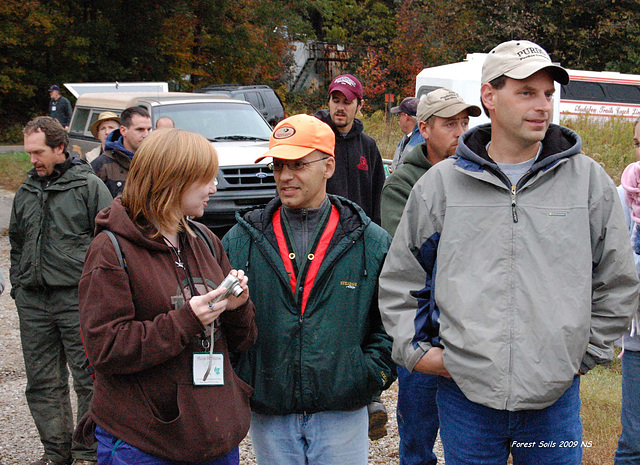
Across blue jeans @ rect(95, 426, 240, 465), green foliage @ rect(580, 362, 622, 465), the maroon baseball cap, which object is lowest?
green foliage @ rect(580, 362, 622, 465)

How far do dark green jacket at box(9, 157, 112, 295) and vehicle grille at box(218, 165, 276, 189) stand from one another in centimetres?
526

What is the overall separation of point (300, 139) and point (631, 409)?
217cm

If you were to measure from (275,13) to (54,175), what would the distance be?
1384 inches

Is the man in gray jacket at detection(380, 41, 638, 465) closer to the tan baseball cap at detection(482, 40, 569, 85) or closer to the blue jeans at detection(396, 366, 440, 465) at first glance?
the tan baseball cap at detection(482, 40, 569, 85)

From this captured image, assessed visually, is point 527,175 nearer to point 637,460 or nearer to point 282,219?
point 282,219

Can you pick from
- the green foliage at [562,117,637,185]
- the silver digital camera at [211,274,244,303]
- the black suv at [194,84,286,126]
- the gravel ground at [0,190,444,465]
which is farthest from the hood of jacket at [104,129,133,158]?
the black suv at [194,84,286,126]

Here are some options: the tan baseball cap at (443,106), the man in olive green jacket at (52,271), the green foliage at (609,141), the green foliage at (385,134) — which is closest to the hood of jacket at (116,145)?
the man in olive green jacket at (52,271)

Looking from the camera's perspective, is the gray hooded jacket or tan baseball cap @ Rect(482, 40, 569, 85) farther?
tan baseball cap @ Rect(482, 40, 569, 85)

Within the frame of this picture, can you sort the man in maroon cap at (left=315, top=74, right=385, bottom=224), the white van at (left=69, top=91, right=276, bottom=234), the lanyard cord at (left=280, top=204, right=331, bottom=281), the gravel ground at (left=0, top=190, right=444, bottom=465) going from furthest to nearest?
the white van at (left=69, top=91, right=276, bottom=234) < the man in maroon cap at (left=315, top=74, right=385, bottom=224) < the gravel ground at (left=0, top=190, right=444, bottom=465) < the lanyard cord at (left=280, top=204, right=331, bottom=281)

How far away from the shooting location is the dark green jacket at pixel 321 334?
2.82 m

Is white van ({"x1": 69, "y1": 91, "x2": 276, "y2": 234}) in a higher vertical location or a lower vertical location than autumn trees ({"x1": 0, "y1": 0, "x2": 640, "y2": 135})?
lower

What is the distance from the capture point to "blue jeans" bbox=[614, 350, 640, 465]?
3.56 metres

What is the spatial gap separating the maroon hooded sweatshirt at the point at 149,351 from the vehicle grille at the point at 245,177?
746cm

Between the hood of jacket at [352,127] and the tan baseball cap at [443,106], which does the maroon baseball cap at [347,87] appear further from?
the tan baseball cap at [443,106]
